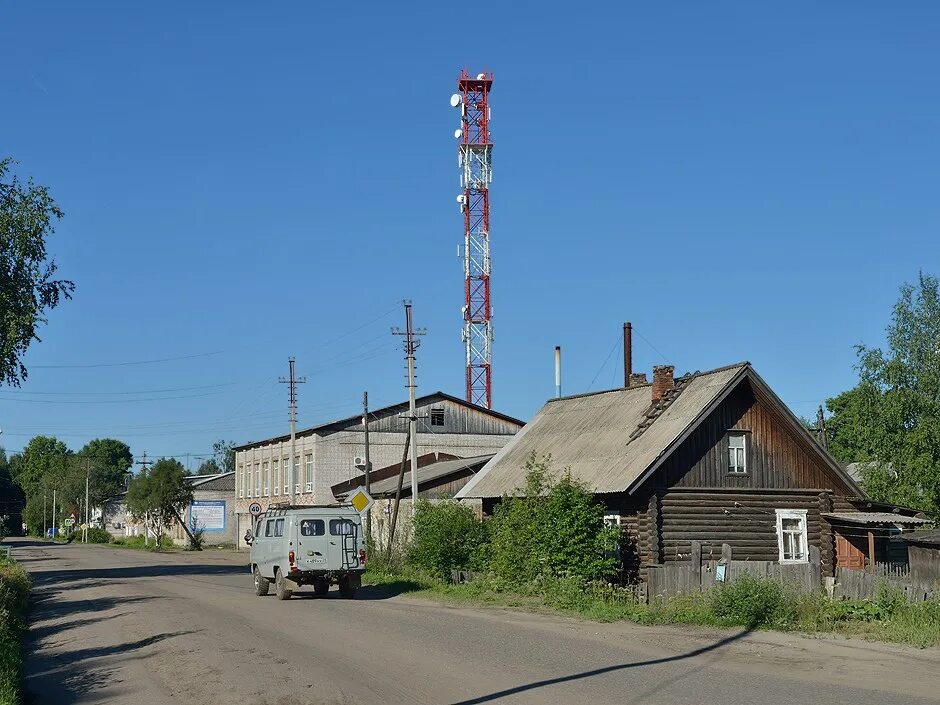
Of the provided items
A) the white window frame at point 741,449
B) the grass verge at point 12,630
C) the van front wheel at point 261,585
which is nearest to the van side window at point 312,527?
the van front wheel at point 261,585

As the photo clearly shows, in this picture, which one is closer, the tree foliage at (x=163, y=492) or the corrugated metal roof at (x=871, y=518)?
the corrugated metal roof at (x=871, y=518)

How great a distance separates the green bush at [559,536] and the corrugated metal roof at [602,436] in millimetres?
2852

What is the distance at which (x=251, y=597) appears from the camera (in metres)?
30.1

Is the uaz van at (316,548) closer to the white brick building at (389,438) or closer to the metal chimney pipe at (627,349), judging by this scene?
the metal chimney pipe at (627,349)

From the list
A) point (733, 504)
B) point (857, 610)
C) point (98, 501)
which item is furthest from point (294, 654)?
point (98, 501)

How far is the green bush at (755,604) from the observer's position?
20466 mm

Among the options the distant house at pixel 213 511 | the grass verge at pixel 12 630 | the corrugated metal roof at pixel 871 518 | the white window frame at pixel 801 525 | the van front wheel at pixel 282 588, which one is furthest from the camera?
the distant house at pixel 213 511

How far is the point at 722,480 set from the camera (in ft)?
106

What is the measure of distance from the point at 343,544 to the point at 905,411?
1021 inches

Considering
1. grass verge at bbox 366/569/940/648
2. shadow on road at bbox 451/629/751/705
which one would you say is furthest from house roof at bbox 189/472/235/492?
shadow on road at bbox 451/629/751/705

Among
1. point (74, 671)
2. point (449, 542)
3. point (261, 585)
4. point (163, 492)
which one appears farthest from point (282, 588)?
point (163, 492)

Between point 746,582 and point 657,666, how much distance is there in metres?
6.52

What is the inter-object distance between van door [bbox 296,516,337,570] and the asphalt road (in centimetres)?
279

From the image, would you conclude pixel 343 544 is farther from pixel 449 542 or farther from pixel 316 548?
pixel 449 542
